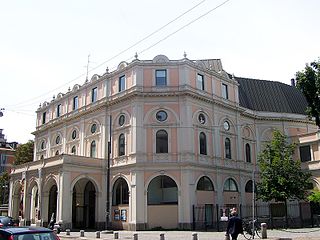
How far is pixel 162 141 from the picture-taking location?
120ft

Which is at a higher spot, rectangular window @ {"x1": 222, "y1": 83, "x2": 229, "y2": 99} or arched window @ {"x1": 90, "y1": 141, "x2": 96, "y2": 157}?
rectangular window @ {"x1": 222, "y1": 83, "x2": 229, "y2": 99}

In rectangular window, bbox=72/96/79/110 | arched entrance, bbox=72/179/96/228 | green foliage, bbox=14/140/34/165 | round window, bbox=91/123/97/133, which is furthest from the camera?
green foliage, bbox=14/140/34/165

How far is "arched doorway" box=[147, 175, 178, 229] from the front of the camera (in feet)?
113

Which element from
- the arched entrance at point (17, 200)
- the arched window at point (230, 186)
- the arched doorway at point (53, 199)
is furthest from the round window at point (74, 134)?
the arched window at point (230, 186)

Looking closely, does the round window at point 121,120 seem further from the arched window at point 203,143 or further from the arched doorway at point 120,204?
the arched window at point 203,143

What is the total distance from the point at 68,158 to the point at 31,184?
8.85m

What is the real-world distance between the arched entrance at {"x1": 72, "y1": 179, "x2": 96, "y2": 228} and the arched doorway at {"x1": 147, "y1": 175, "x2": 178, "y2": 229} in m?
7.91

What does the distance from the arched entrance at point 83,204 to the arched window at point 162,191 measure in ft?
25.6

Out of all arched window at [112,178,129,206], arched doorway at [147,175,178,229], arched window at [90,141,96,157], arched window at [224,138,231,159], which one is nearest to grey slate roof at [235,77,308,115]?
arched window at [224,138,231,159]

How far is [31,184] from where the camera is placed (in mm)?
42750

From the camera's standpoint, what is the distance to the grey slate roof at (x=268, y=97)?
47.7m

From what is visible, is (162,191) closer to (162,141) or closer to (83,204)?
(162,141)

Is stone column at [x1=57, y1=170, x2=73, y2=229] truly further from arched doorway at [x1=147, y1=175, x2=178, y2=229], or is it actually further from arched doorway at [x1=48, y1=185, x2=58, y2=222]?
arched doorway at [x1=147, y1=175, x2=178, y2=229]

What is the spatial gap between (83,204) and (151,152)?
1083cm
